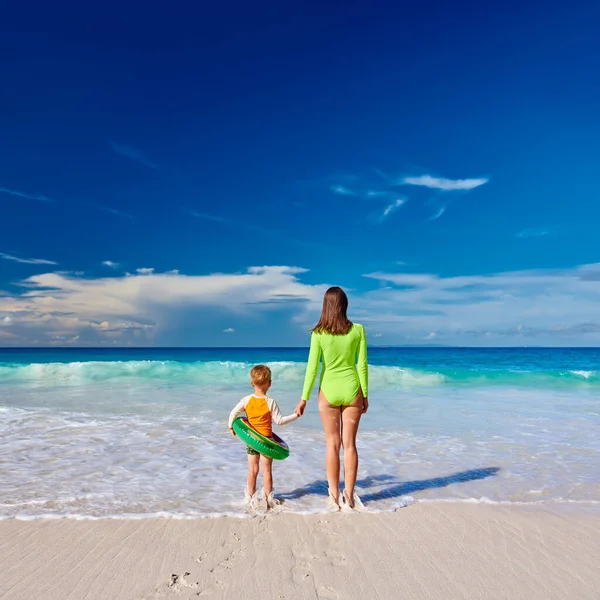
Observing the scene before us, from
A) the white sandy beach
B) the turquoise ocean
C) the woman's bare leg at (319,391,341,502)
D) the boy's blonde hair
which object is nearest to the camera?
the white sandy beach

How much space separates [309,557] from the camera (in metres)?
3.67

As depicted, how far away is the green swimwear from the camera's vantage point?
15.2 ft

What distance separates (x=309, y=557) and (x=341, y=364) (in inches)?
66.0

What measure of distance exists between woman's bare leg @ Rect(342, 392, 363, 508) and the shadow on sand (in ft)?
1.37

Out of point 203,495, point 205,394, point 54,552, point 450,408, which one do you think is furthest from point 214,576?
point 205,394

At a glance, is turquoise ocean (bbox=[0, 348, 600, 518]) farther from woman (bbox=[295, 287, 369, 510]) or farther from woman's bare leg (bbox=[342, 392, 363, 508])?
woman (bbox=[295, 287, 369, 510])

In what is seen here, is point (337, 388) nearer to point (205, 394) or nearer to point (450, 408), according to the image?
point (450, 408)

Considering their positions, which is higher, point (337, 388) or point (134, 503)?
point (337, 388)

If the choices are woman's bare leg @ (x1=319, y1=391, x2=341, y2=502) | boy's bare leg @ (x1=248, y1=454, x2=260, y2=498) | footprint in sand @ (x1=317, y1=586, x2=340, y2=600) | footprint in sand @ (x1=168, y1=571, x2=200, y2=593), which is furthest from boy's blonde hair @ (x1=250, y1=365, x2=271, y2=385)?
footprint in sand @ (x1=317, y1=586, x2=340, y2=600)

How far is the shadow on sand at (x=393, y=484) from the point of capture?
523 cm

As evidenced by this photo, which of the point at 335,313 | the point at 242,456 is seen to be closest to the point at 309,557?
the point at 335,313

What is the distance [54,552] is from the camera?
375 cm

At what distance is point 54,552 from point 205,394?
11.9 meters

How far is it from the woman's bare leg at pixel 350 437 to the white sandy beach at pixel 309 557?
30cm
